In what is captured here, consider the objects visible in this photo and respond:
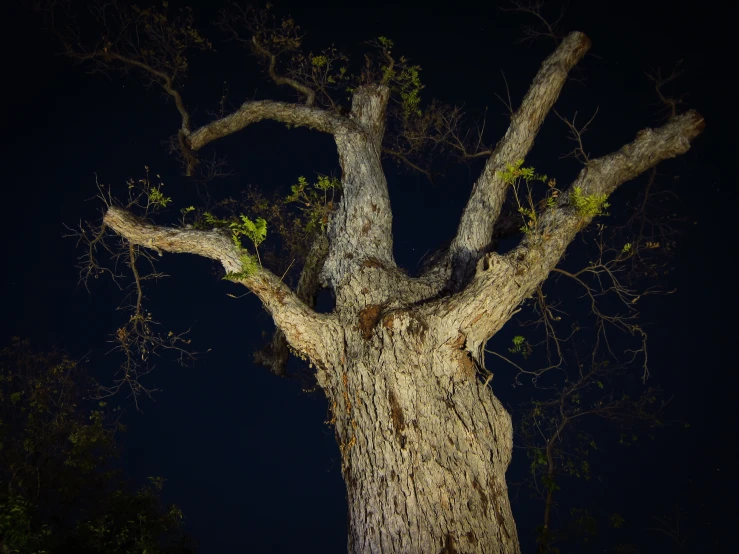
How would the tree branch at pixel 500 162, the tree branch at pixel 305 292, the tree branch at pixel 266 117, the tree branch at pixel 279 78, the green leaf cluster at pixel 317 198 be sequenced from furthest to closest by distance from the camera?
the tree branch at pixel 279 78 < the tree branch at pixel 266 117 < the green leaf cluster at pixel 317 198 < the tree branch at pixel 305 292 < the tree branch at pixel 500 162

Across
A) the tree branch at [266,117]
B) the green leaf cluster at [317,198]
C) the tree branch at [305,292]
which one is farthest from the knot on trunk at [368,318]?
the tree branch at [266,117]

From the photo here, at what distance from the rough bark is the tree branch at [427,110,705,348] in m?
0.01

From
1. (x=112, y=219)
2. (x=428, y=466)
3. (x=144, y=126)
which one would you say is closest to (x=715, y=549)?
(x=428, y=466)

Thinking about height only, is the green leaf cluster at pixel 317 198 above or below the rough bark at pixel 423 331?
above

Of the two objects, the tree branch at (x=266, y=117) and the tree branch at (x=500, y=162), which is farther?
the tree branch at (x=266, y=117)

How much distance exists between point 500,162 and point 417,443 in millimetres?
2989

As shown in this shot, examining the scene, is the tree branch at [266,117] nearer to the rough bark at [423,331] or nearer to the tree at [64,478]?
the rough bark at [423,331]

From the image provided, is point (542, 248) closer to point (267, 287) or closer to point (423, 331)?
point (423, 331)

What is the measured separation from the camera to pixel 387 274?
16.0ft

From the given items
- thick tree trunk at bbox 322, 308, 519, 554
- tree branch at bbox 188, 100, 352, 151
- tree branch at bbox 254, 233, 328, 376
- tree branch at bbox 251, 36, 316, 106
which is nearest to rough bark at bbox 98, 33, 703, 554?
thick tree trunk at bbox 322, 308, 519, 554

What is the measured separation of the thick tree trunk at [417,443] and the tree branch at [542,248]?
0.26m

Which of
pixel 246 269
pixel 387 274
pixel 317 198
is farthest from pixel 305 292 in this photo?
pixel 246 269

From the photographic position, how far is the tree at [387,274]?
12.2 ft

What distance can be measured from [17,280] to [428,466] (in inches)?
571
